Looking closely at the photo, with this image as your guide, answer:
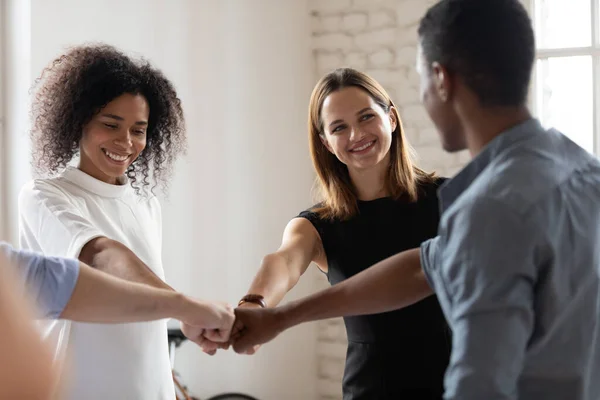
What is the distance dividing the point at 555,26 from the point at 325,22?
123cm

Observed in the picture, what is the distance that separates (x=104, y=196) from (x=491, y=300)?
4.17ft

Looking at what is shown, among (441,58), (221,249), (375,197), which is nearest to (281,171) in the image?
(221,249)

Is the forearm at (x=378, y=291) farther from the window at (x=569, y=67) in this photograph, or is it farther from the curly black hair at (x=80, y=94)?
the window at (x=569, y=67)

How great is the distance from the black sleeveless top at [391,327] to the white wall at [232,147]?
1852mm

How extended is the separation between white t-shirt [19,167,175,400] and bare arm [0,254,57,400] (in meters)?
1.20

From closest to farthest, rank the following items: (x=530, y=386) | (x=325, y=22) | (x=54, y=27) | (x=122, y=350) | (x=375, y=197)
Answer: (x=530, y=386) < (x=122, y=350) < (x=375, y=197) < (x=54, y=27) < (x=325, y=22)

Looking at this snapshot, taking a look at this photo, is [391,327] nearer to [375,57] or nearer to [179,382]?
[179,382]

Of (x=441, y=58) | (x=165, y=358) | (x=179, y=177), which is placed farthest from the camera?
(x=179, y=177)

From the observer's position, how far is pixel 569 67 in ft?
14.8

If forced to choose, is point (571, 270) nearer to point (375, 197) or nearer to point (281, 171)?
point (375, 197)

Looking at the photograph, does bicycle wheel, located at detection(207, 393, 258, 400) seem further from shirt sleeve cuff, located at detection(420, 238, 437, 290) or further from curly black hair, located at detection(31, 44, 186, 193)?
shirt sleeve cuff, located at detection(420, 238, 437, 290)

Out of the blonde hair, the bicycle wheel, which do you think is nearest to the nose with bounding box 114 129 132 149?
the blonde hair

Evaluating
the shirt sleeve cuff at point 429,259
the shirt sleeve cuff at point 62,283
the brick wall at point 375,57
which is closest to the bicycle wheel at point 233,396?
the brick wall at point 375,57

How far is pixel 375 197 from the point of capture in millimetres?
2408
